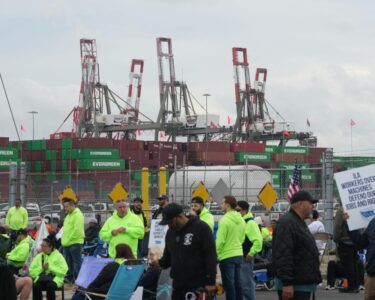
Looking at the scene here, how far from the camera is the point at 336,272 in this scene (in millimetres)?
17500

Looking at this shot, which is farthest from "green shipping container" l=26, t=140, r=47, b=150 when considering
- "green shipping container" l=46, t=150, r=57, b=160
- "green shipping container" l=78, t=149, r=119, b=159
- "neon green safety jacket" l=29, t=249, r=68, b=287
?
"neon green safety jacket" l=29, t=249, r=68, b=287

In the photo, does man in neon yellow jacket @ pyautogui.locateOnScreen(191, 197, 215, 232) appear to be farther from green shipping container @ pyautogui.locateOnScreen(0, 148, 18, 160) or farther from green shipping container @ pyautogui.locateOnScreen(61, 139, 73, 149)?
green shipping container @ pyautogui.locateOnScreen(61, 139, 73, 149)

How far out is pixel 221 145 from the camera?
3561 inches

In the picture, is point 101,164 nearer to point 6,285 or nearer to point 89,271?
point 89,271

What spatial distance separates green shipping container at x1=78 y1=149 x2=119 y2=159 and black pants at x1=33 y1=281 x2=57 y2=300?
210 feet

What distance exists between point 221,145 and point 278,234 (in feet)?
271

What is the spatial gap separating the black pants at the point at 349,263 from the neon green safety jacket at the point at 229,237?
16.0 ft

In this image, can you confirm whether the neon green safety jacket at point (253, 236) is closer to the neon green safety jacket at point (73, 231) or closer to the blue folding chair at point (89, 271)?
the blue folding chair at point (89, 271)

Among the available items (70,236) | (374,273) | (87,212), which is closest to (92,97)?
(87,212)

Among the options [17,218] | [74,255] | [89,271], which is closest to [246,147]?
[17,218]

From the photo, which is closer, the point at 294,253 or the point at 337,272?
the point at 294,253

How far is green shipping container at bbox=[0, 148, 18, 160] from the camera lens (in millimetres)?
68562

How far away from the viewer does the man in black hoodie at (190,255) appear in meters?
8.91

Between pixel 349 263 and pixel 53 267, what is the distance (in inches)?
238
